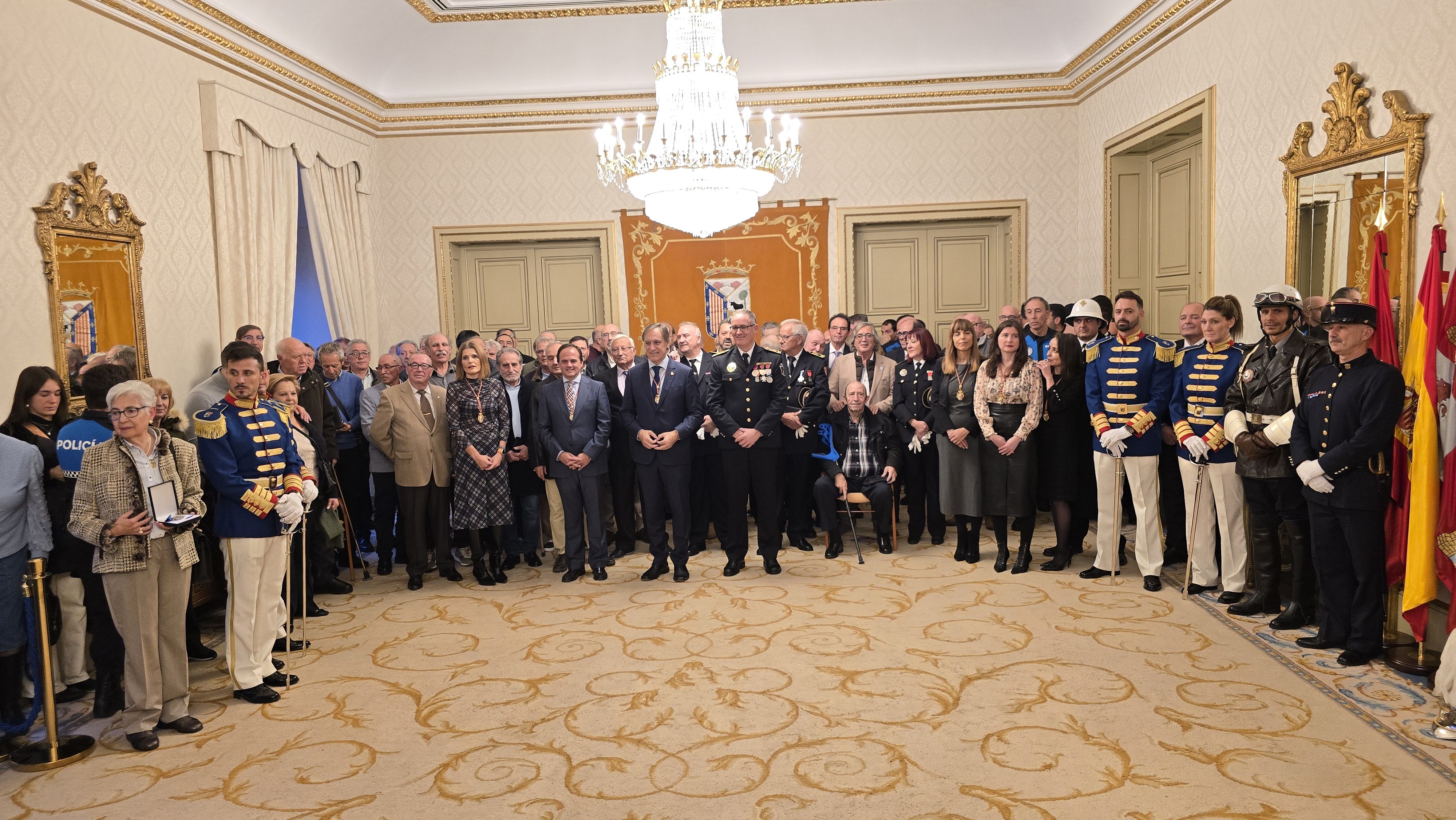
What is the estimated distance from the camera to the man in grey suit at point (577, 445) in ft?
18.3

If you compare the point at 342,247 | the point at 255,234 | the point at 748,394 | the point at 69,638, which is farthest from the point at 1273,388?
the point at 342,247

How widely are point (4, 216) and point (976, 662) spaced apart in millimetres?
5238

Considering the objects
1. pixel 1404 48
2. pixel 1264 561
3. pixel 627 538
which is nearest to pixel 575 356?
pixel 627 538

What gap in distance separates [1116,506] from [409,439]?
166 inches

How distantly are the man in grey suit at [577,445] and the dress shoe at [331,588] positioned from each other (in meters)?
1.32

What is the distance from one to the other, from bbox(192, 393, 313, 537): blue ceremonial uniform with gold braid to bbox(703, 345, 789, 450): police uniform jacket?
2.53 metres

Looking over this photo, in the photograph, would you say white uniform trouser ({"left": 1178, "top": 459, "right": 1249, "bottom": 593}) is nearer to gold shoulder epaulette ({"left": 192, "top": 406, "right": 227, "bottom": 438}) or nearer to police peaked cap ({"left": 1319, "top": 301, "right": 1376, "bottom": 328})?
police peaked cap ({"left": 1319, "top": 301, "right": 1376, "bottom": 328})

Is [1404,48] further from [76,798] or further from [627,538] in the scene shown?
[76,798]

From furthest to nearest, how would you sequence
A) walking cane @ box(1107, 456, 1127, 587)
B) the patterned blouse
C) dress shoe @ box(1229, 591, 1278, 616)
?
the patterned blouse
walking cane @ box(1107, 456, 1127, 587)
dress shoe @ box(1229, 591, 1278, 616)

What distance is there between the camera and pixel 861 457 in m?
6.14

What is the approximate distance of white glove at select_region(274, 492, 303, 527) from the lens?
155 inches

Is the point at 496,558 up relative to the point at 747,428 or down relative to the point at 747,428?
down

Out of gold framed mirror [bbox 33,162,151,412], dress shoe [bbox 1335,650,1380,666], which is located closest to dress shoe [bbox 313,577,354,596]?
gold framed mirror [bbox 33,162,151,412]

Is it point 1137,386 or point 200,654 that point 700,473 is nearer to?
point 1137,386
